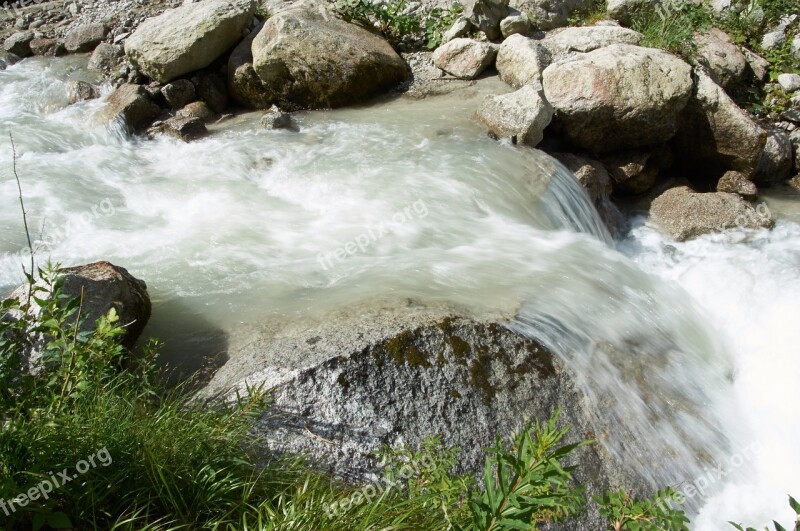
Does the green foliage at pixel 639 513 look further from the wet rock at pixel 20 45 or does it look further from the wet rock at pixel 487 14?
the wet rock at pixel 20 45

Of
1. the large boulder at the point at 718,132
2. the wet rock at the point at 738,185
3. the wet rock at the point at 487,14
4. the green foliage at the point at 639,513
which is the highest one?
the wet rock at the point at 487,14

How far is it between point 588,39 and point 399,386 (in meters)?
8.01

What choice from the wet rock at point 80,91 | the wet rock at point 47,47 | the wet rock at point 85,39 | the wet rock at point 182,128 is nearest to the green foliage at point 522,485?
the wet rock at point 182,128

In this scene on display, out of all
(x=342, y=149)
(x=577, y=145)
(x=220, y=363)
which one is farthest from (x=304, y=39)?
(x=220, y=363)

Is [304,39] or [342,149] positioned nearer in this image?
[342,149]

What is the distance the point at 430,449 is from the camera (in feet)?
10.8

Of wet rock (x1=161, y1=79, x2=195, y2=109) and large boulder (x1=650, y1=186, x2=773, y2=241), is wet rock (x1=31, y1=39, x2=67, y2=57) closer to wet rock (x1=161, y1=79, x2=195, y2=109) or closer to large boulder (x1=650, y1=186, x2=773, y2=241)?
wet rock (x1=161, y1=79, x2=195, y2=109)

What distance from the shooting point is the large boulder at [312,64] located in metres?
9.32

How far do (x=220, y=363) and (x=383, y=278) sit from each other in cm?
152

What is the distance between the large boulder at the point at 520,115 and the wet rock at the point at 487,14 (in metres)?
2.58

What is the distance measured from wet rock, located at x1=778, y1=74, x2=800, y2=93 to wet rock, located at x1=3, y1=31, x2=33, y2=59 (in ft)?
43.9

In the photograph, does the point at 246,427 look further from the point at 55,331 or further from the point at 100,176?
the point at 100,176

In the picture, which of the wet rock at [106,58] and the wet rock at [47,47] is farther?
the wet rock at [47,47]

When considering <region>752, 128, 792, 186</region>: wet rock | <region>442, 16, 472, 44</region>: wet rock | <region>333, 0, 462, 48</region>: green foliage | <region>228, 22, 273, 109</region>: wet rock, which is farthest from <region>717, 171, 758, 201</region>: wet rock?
<region>228, 22, 273, 109</region>: wet rock
